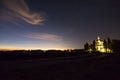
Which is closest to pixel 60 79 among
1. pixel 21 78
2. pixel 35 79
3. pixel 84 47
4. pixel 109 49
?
pixel 35 79

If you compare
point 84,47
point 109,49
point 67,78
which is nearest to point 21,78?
point 67,78

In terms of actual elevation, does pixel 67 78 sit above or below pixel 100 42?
below

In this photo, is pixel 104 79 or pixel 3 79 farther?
pixel 104 79

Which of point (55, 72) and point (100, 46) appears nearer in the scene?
point (55, 72)

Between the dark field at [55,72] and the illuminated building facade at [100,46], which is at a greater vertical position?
the illuminated building facade at [100,46]

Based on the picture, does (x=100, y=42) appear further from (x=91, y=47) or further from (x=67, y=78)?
(x=67, y=78)

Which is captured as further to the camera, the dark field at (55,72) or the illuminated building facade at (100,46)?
the illuminated building facade at (100,46)

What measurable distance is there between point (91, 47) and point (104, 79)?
391 feet

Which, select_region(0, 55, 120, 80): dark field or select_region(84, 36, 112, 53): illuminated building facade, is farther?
select_region(84, 36, 112, 53): illuminated building facade

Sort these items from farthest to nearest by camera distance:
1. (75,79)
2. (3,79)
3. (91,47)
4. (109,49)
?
(91,47) < (109,49) < (75,79) < (3,79)

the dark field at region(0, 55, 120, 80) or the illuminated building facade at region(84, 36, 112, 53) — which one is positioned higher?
the illuminated building facade at region(84, 36, 112, 53)

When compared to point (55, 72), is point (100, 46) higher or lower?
higher

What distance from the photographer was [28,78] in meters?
14.1

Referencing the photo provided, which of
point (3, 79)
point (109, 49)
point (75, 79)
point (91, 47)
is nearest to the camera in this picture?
point (3, 79)
